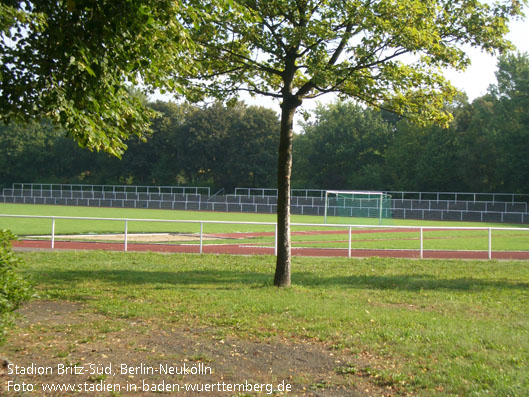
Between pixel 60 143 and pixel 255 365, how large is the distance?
83.6 m

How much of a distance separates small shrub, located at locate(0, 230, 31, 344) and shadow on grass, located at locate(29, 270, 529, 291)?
222 inches

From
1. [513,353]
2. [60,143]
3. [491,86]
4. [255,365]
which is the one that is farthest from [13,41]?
[60,143]

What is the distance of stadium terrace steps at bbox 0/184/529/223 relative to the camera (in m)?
51.8

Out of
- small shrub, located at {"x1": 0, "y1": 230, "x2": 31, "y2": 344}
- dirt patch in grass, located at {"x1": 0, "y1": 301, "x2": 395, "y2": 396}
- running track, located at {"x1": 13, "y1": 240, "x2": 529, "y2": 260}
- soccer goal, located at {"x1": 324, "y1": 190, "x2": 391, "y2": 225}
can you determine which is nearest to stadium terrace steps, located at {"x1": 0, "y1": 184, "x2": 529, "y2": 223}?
soccer goal, located at {"x1": 324, "y1": 190, "x2": 391, "y2": 225}

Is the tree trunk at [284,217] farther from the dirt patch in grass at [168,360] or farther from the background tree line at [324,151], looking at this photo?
the background tree line at [324,151]

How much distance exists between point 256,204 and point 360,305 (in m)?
51.0

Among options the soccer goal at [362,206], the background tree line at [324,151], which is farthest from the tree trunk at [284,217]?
the background tree line at [324,151]

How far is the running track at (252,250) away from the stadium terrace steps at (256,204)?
29.0 metres

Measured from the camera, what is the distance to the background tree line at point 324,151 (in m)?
59.5

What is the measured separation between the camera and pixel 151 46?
21.9 ft

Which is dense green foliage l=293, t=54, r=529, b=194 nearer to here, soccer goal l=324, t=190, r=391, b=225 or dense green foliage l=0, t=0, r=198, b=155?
soccer goal l=324, t=190, r=391, b=225

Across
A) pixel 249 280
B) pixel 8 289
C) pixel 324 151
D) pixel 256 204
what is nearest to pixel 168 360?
pixel 8 289

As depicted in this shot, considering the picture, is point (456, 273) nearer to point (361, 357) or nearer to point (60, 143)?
point (361, 357)

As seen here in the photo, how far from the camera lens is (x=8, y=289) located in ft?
16.5
